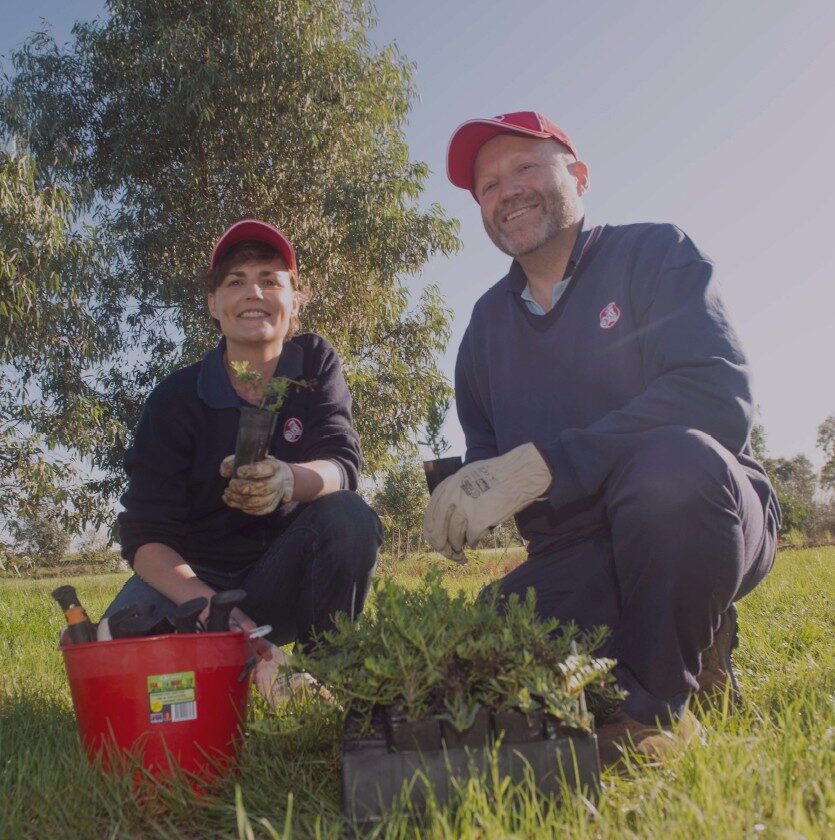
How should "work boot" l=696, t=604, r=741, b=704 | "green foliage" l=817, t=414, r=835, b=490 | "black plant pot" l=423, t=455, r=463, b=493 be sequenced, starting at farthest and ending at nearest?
"green foliage" l=817, t=414, r=835, b=490, "black plant pot" l=423, t=455, r=463, b=493, "work boot" l=696, t=604, r=741, b=704

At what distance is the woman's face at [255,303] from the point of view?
9.55 ft

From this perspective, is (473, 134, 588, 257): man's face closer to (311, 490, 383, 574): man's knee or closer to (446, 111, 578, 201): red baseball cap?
(446, 111, 578, 201): red baseball cap

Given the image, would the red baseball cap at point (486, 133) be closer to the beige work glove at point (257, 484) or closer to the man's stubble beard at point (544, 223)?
the man's stubble beard at point (544, 223)

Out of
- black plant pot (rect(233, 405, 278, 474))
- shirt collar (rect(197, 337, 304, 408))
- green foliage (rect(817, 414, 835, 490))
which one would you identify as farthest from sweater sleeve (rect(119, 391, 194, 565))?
green foliage (rect(817, 414, 835, 490))

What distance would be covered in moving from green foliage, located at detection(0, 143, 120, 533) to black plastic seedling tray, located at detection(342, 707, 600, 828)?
949 cm

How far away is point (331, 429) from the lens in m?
2.95

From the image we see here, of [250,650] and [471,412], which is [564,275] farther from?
[250,650]

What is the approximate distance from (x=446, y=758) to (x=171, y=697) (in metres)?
0.72

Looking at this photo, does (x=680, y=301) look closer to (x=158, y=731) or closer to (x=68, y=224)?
(x=158, y=731)

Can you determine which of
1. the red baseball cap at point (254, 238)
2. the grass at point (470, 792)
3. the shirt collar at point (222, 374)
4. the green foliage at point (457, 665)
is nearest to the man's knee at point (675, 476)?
the green foliage at point (457, 665)

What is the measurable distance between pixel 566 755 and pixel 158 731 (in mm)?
938

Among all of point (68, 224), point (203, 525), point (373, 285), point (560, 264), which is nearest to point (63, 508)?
point (68, 224)

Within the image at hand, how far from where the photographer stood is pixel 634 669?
201 cm

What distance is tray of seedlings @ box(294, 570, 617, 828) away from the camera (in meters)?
1.49
